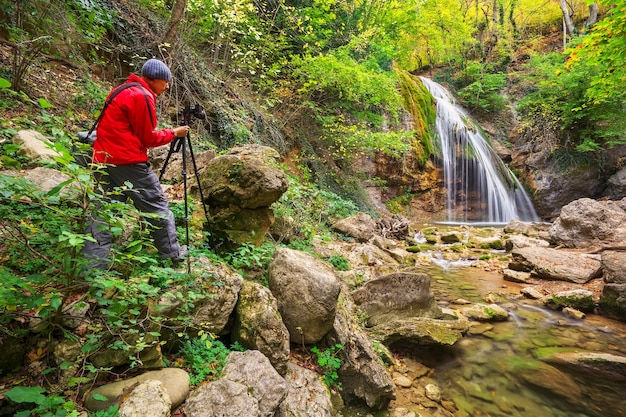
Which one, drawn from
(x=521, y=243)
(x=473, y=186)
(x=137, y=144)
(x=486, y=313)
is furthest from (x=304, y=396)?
(x=473, y=186)

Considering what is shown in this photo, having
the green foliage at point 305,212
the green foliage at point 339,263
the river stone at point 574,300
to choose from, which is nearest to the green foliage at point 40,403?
the green foliage at point 305,212

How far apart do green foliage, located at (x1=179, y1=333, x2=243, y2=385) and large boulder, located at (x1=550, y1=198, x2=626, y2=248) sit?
10515 millimetres

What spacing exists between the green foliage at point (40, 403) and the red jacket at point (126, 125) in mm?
1569

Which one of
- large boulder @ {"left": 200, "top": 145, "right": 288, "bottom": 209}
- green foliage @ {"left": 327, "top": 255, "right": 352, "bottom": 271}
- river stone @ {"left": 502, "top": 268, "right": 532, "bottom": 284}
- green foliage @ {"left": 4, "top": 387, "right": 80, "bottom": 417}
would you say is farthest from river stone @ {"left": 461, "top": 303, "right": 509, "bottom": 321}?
green foliage @ {"left": 4, "top": 387, "right": 80, "bottom": 417}

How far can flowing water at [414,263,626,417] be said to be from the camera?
3559mm

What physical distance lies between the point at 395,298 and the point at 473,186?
1365 cm

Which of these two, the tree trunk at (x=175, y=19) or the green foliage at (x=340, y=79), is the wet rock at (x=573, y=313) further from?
the tree trunk at (x=175, y=19)

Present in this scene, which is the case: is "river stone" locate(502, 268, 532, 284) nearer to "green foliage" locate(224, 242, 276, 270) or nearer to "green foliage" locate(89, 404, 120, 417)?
"green foliage" locate(224, 242, 276, 270)

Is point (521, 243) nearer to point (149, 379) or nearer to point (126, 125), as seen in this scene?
point (149, 379)

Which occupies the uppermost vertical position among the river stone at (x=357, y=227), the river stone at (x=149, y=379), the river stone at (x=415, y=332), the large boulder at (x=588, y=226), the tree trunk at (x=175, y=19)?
the tree trunk at (x=175, y=19)

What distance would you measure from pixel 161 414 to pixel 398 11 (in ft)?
44.1

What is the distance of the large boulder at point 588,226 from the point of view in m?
8.64

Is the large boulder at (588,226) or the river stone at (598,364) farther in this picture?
the large boulder at (588,226)

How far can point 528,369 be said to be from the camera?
420cm
